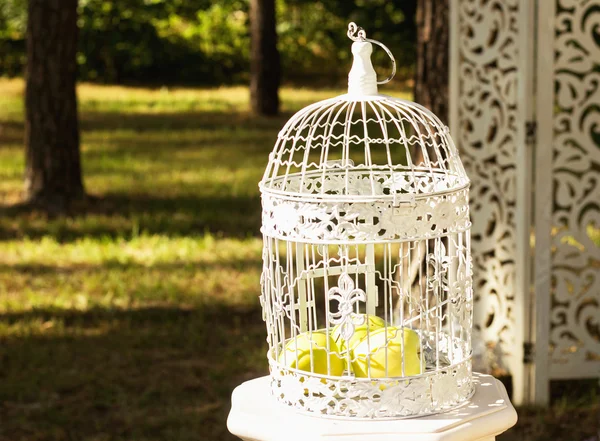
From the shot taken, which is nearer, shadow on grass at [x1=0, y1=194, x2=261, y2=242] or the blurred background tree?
shadow on grass at [x1=0, y1=194, x2=261, y2=242]

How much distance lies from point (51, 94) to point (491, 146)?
4.21 metres

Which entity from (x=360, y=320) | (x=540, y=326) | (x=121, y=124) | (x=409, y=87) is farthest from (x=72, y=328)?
(x=409, y=87)

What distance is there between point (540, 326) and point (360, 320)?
88.8 inches

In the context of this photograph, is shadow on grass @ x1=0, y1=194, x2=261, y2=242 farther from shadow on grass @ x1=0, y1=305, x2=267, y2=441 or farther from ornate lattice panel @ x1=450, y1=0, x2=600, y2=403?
ornate lattice panel @ x1=450, y1=0, x2=600, y2=403

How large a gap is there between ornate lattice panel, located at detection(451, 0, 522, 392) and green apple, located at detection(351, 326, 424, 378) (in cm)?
224

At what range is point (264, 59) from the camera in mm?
12094

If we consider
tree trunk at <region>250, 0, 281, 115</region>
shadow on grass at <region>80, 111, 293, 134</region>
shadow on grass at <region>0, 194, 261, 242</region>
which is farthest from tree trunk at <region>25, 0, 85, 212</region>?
tree trunk at <region>250, 0, 281, 115</region>

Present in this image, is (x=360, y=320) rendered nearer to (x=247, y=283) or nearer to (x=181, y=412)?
(x=181, y=412)

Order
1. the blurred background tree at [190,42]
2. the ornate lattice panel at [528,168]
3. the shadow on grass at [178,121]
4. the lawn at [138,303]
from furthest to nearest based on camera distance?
the blurred background tree at [190,42] → the shadow on grass at [178,121] → the lawn at [138,303] → the ornate lattice panel at [528,168]

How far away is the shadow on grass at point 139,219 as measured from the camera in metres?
7.14

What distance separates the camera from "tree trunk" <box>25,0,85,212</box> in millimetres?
7176

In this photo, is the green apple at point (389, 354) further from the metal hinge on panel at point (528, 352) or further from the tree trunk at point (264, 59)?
the tree trunk at point (264, 59)

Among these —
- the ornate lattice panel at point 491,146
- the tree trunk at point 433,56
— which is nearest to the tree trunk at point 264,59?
the tree trunk at point 433,56

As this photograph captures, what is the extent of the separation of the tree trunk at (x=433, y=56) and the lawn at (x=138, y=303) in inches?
59.4
